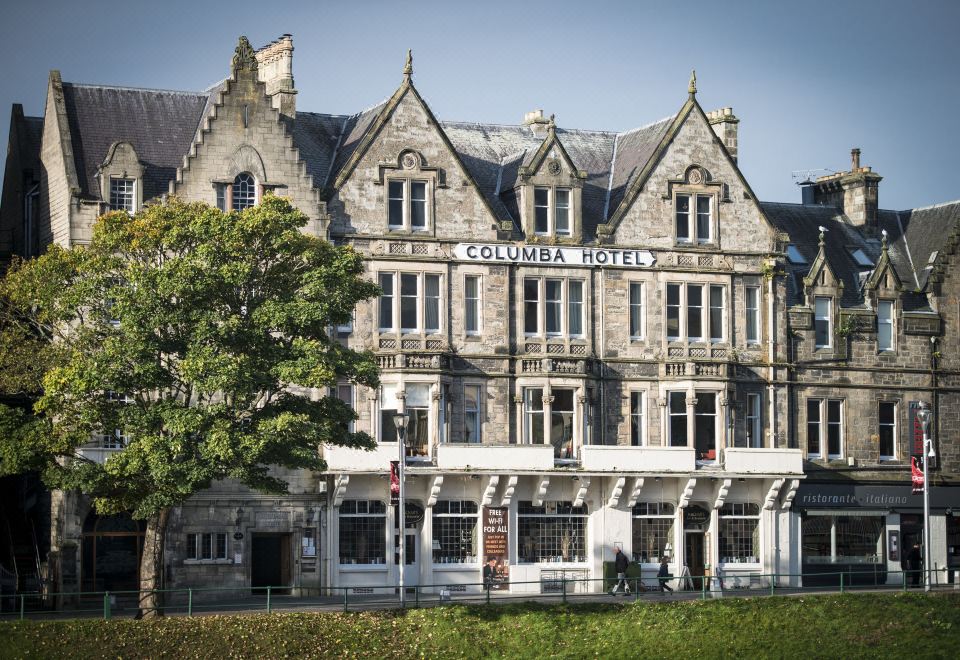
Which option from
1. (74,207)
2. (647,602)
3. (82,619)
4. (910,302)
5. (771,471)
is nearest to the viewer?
(82,619)

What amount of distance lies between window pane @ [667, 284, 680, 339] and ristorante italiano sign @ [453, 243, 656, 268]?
1400mm

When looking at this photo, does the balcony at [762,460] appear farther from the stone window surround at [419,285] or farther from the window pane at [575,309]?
the stone window surround at [419,285]

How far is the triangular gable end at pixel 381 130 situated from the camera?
67750 mm

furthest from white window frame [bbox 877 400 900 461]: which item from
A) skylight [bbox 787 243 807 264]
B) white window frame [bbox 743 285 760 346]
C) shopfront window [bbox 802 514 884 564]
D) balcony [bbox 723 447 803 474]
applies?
skylight [bbox 787 243 807 264]

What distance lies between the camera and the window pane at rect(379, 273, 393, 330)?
6775cm

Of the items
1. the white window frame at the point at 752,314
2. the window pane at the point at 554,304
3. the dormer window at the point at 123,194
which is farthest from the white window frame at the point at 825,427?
the dormer window at the point at 123,194

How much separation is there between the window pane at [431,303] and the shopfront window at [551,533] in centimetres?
748

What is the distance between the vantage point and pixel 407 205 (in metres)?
68.2

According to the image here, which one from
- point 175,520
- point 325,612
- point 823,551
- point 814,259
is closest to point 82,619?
point 325,612

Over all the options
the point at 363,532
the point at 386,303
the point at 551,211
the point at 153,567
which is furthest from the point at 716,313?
the point at 153,567

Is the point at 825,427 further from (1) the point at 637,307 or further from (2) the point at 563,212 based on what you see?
(2) the point at 563,212

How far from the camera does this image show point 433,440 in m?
67.1

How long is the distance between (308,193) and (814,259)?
23.0 metres

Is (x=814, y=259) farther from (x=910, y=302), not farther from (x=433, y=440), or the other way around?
(x=433, y=440)
